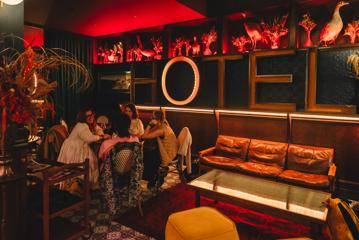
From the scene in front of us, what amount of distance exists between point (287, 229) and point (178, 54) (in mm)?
3802

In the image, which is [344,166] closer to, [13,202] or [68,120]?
[13,202]

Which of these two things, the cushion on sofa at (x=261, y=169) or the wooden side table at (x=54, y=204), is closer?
the wooden side table at (x=54, y=204)

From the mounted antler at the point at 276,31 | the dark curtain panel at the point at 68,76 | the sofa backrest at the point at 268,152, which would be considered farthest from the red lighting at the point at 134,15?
the sofa backrest at the point at 268,152

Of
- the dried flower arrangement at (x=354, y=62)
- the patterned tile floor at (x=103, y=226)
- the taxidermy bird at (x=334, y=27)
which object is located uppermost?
the taxidermy bird at (x=334, y=27)

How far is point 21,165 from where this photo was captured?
208 cm

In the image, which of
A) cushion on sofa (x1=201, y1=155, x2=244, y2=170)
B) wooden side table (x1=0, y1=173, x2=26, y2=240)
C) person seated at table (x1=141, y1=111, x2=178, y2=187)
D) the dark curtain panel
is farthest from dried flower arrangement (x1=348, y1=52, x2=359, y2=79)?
the dark curtain panel

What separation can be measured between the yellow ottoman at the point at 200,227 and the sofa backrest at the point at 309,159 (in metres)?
2.73

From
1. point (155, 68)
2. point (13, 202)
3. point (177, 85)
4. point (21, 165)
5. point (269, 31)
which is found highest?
point (269, 31)

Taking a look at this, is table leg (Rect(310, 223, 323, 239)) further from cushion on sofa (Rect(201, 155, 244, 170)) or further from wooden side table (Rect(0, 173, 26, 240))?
wooden side table (Rect(0, 173, 26, 240))

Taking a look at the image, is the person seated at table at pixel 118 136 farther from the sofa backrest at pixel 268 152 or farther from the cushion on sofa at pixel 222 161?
the sofa backrest at pixel 268 152

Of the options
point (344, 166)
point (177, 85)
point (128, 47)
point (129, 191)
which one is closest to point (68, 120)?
point (128, 47)

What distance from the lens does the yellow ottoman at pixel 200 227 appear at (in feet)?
4.06

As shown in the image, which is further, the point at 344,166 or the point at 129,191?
the point at 344,166

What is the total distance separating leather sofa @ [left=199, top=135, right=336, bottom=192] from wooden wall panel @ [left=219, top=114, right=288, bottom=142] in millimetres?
179
